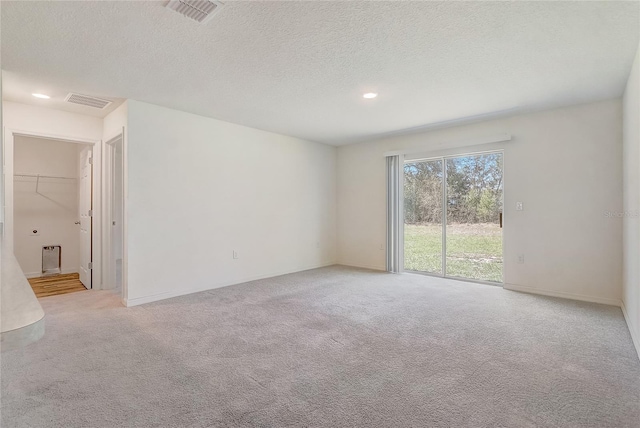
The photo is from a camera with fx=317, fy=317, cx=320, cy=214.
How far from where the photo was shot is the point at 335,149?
21.9 feet

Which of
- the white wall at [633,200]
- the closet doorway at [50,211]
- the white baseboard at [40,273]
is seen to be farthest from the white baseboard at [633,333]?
the white baseboard at [40,273]

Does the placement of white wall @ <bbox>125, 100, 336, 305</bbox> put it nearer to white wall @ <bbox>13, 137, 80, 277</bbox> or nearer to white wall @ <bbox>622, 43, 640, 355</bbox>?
white wall @ <bbox>13, 137, 80, 277</bbox>

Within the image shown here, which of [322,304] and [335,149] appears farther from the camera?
[335,149]

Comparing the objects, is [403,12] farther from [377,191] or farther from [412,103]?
[377,191]

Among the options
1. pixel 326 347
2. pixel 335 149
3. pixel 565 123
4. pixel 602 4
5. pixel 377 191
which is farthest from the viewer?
pixel 335 149

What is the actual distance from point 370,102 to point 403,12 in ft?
5.87

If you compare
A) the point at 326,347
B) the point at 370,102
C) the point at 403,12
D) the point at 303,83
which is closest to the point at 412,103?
the point at 370,102

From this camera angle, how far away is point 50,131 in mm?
4070

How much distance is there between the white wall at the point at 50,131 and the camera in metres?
3.82

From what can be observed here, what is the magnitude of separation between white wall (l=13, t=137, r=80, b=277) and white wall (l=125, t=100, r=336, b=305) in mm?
3050

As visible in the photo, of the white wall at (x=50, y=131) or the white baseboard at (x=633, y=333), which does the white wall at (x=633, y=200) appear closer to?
the white baseboard at (x=633, y=333)

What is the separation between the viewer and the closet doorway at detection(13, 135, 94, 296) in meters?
5.06

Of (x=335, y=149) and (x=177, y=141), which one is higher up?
(x=335, y=149)

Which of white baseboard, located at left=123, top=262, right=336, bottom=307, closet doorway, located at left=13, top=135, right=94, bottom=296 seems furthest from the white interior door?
white baseboard, located at left=123, top=262, right=336, bottom=307
